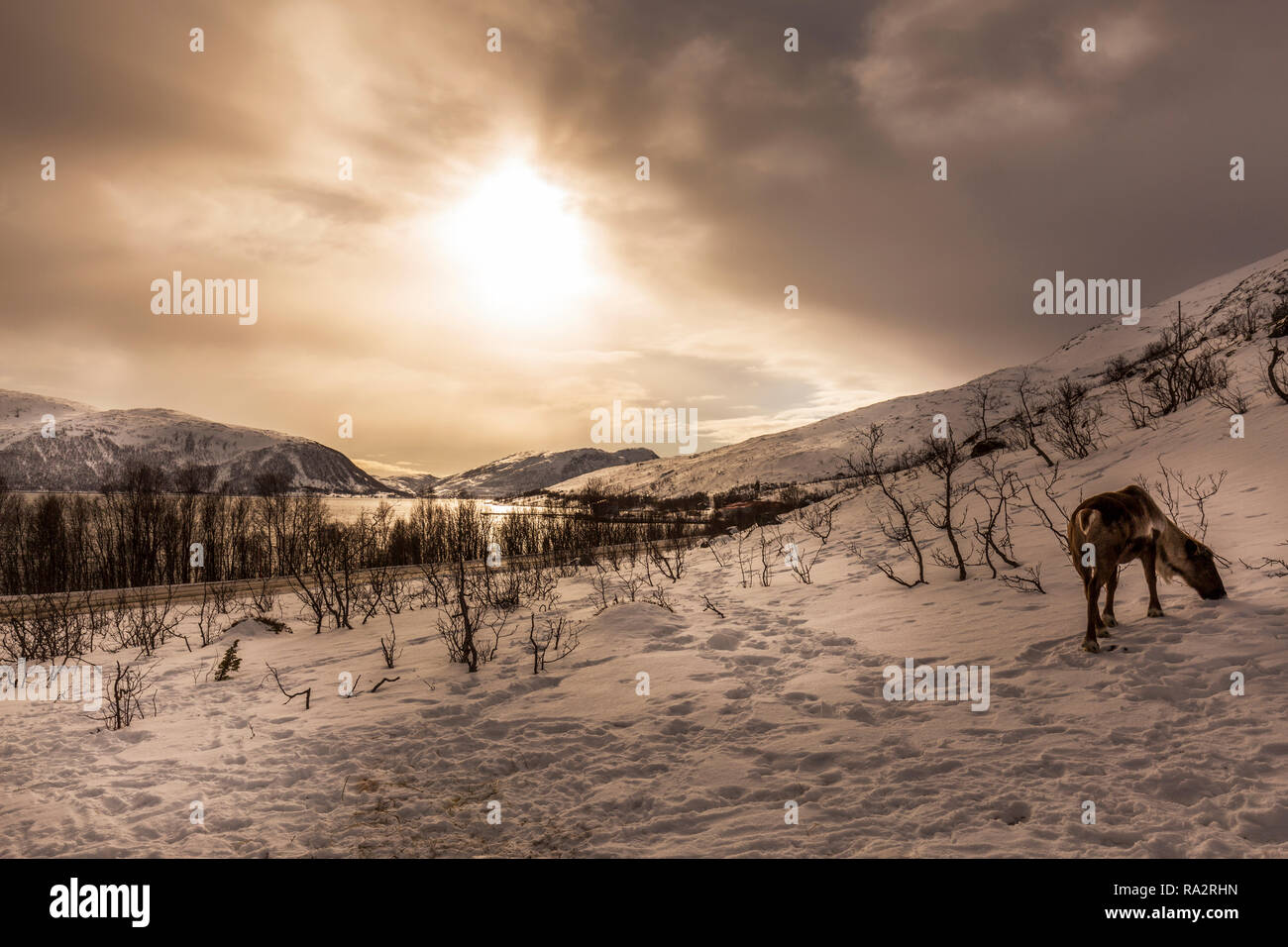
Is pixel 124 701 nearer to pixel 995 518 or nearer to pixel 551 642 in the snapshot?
pixel 551 642

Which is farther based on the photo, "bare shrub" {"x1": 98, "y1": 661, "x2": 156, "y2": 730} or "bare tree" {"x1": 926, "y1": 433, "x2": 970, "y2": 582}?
"bare tree" {"x1": 926, "y1": 433, "x2": 970, "y2": 582}

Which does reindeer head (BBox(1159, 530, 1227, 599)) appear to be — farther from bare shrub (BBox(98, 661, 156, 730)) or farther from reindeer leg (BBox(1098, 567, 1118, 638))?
bare shrub (BBox(98, 661, 156, 730))

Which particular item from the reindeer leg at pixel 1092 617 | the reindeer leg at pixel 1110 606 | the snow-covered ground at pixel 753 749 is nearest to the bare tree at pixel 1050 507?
the snow-covered ground at pixel 753 749

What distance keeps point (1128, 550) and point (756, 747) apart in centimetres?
460

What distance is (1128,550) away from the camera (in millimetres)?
Answer: 5945

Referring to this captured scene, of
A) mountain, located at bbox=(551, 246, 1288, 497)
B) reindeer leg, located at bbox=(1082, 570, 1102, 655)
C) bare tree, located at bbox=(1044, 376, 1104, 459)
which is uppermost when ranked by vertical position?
mountain, located at bbox=(551, 246, 1288, 497)

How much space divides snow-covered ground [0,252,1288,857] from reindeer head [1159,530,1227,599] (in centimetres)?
18

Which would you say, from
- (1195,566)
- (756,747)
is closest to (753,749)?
(756,747)

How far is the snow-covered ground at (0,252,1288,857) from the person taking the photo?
3.59m

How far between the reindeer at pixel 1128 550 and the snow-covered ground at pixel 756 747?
10.0 inches

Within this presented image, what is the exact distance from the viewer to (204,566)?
32.3 metres

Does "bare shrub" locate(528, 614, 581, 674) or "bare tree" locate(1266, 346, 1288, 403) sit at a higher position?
"bare tree" locate(1266, 346, 1288, 403)

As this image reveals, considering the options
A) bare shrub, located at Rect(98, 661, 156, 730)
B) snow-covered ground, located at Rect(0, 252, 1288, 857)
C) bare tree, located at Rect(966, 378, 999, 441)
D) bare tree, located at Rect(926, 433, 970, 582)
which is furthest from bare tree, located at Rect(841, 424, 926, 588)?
bare shrub, located at Rect(98, 661, 156, 730)
